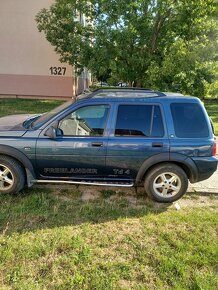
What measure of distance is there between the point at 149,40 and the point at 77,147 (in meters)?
8.64

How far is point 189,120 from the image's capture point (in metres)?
4.05

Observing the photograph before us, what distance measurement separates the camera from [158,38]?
36.9 feet

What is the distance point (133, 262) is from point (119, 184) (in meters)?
1.41

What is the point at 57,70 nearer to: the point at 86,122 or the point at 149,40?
the point at 149,40

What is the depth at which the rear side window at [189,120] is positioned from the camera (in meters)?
4.05

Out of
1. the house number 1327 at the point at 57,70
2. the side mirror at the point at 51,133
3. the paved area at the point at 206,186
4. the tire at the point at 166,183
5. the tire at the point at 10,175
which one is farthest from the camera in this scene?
the house number 1327 at the point at 57,70

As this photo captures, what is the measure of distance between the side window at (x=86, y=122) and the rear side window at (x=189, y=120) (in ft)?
3.59

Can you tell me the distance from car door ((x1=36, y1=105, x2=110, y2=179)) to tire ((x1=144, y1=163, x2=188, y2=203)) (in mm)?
809

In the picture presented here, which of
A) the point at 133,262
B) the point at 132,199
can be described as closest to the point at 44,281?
the point at 133,262

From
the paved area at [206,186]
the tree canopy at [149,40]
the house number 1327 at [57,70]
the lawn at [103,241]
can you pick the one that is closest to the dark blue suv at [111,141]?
the lawn at [103,241]

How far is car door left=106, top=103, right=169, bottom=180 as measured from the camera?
4.01 meters

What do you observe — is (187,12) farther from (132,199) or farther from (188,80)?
(132,199)

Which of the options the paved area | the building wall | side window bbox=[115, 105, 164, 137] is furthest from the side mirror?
the building wall

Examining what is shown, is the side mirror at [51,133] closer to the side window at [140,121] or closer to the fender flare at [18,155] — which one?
the fender flare at [18,155]
